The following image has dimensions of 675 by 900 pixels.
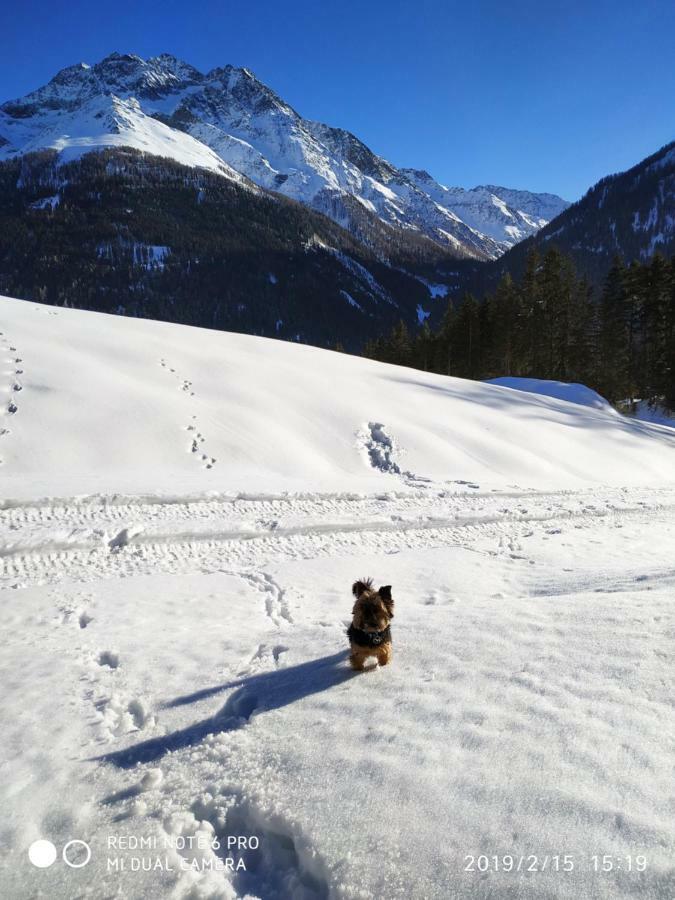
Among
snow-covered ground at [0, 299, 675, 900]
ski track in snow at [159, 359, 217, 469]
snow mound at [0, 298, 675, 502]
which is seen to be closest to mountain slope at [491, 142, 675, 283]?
snow mound at [0, 298, 675, 502]

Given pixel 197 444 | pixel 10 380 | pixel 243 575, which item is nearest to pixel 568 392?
pixel 197 444

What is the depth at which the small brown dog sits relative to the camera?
3.77 metres

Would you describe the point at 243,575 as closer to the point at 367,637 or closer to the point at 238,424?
the point at 367,637

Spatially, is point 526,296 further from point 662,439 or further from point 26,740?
point 26,740

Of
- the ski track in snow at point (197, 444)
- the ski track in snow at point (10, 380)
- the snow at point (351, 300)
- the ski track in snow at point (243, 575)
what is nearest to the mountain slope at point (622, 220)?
the snow at point (351, 300)

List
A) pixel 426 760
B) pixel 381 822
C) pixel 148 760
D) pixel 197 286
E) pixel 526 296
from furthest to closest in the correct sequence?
pixel 197 286 → pixel 526 296 → pixel 148 760 → pixel 426 760 → pixel 381 822

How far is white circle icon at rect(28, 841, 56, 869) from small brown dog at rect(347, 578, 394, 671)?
237cm

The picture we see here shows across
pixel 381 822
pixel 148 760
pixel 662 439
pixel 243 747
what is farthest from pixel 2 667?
pixel 662 439

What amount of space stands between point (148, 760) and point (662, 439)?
2381cm

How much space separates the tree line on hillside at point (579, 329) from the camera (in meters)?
36.8

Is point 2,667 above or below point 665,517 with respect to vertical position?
below

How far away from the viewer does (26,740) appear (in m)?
3.36

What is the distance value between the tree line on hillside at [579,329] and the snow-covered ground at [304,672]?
32.2m

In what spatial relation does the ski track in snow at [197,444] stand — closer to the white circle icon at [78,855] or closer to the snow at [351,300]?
the white circle icon at [78,855]
